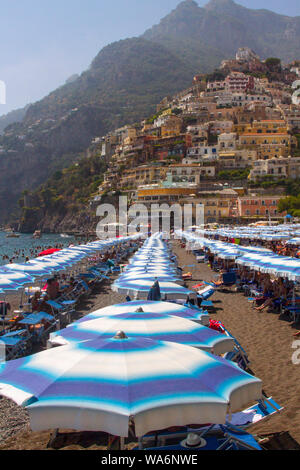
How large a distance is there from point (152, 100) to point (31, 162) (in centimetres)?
6130

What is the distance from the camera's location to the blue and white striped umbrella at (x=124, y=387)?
9.99ft

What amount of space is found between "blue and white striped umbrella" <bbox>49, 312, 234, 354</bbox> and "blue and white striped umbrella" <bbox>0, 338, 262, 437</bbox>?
0.94 metres

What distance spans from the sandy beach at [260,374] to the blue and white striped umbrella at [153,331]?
1.08m

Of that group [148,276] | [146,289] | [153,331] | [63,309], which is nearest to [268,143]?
[63,309]

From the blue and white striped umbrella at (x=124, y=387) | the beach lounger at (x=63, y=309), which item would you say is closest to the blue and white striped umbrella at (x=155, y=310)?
the blue and white striped umbrella at (x=124, y=387)

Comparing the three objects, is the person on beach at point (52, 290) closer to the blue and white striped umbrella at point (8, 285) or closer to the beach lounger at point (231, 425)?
the blue and white striped umbrella at point (8, 285)

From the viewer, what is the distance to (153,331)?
196 inches

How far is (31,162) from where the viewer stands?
156500 mm

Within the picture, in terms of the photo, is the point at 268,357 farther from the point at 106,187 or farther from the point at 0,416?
the point at 106,187

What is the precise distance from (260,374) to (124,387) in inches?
161

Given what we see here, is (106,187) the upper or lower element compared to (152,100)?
lower
